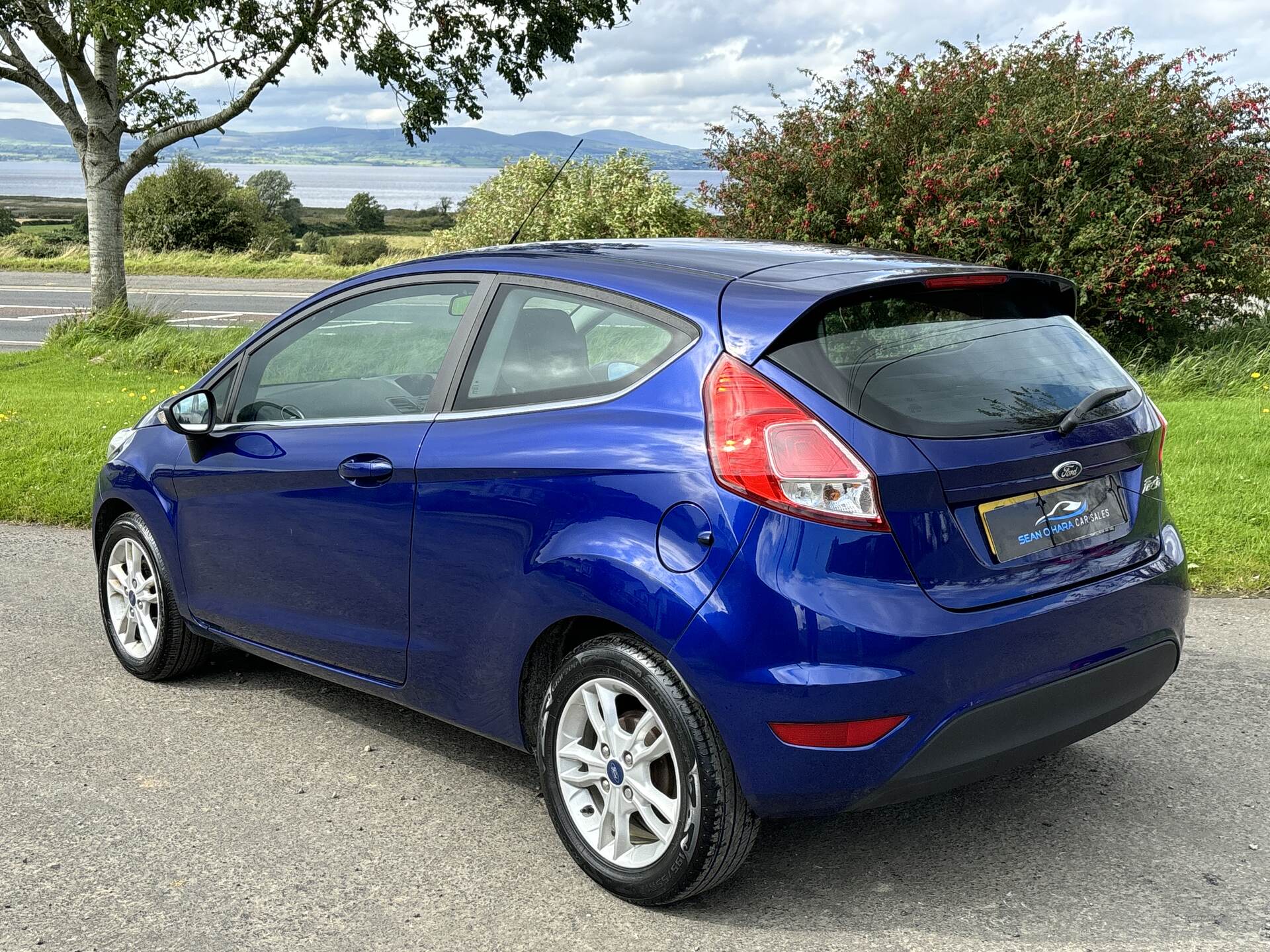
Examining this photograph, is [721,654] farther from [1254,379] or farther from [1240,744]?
[1254,379]

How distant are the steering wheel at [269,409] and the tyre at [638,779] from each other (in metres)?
1.53

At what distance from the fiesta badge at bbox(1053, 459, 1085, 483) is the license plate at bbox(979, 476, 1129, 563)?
27mm

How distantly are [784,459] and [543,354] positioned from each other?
36.3 inches

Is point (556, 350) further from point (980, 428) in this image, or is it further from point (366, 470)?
point (980, 428)

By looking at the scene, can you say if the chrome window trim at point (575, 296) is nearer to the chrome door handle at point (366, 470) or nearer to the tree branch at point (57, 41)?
the chrome door handle at point (366, 470)

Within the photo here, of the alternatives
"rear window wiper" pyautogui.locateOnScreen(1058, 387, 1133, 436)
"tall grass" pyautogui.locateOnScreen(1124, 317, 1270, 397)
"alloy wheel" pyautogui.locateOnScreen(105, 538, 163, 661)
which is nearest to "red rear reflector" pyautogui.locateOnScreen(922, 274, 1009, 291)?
"rear window wiper" pyautogui.locateOnScreen(1058, 387, 1133, 436)

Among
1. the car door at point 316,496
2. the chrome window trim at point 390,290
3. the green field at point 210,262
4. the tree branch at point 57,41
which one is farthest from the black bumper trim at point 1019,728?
the green field at point 210,262

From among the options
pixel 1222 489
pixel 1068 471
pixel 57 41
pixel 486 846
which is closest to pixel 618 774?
pixel 486 846

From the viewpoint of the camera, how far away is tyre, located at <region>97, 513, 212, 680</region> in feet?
15.9

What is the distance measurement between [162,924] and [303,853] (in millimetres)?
457

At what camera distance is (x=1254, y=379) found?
1159 centimetres

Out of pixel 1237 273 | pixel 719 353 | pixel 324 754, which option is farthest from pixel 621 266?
pixel 1237 273

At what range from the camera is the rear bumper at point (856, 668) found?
282 centimetres

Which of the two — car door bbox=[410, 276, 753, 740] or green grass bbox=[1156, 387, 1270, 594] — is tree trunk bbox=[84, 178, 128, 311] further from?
car door bbox=[410, 276, 753, 740]
